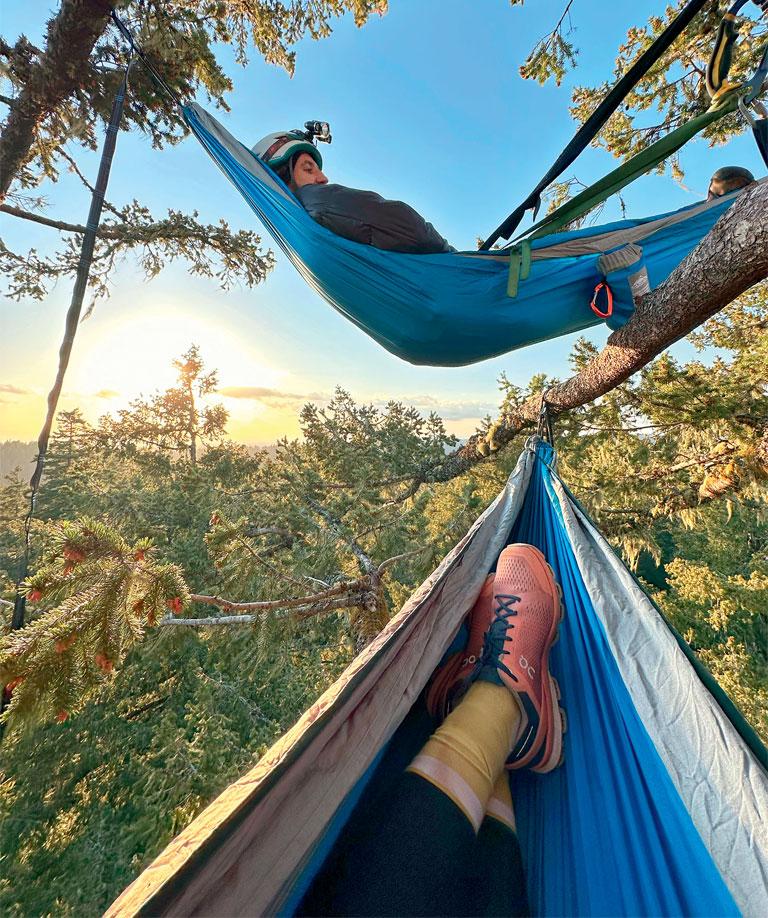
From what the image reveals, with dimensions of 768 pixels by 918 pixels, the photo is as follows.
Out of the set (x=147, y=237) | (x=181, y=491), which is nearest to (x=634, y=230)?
(x=147, y=237)

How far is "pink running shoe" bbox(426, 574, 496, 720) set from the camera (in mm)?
849

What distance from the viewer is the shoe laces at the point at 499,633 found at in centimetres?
89

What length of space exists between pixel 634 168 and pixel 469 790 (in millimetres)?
1404

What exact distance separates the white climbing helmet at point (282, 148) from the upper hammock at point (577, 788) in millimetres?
1402

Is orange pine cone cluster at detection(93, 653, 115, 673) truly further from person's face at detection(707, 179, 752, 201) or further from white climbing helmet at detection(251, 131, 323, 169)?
person's face at detection(707, 179, 752, 201)

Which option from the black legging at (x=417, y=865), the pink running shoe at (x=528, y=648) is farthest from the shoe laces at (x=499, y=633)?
the black legging at (x=417, y=865)

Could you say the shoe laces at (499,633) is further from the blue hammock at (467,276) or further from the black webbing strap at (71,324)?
the black webbing strap at (71,324)

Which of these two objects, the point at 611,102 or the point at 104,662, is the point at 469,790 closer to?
the point at 104,662

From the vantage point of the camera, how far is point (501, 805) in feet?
2.26

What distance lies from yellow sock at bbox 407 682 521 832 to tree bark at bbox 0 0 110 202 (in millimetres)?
2649

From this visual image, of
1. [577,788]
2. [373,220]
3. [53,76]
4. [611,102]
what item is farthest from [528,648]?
[53,76]

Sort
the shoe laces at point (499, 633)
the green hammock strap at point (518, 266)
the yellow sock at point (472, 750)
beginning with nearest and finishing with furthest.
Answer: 1. the yellow sock at point (472, 750)
2. the shoe laces at point (499, 633)
3. the green hammock strap at point (518, 266)

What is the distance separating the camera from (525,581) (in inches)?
39.6

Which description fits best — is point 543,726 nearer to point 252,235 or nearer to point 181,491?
Answer: point 252,235
